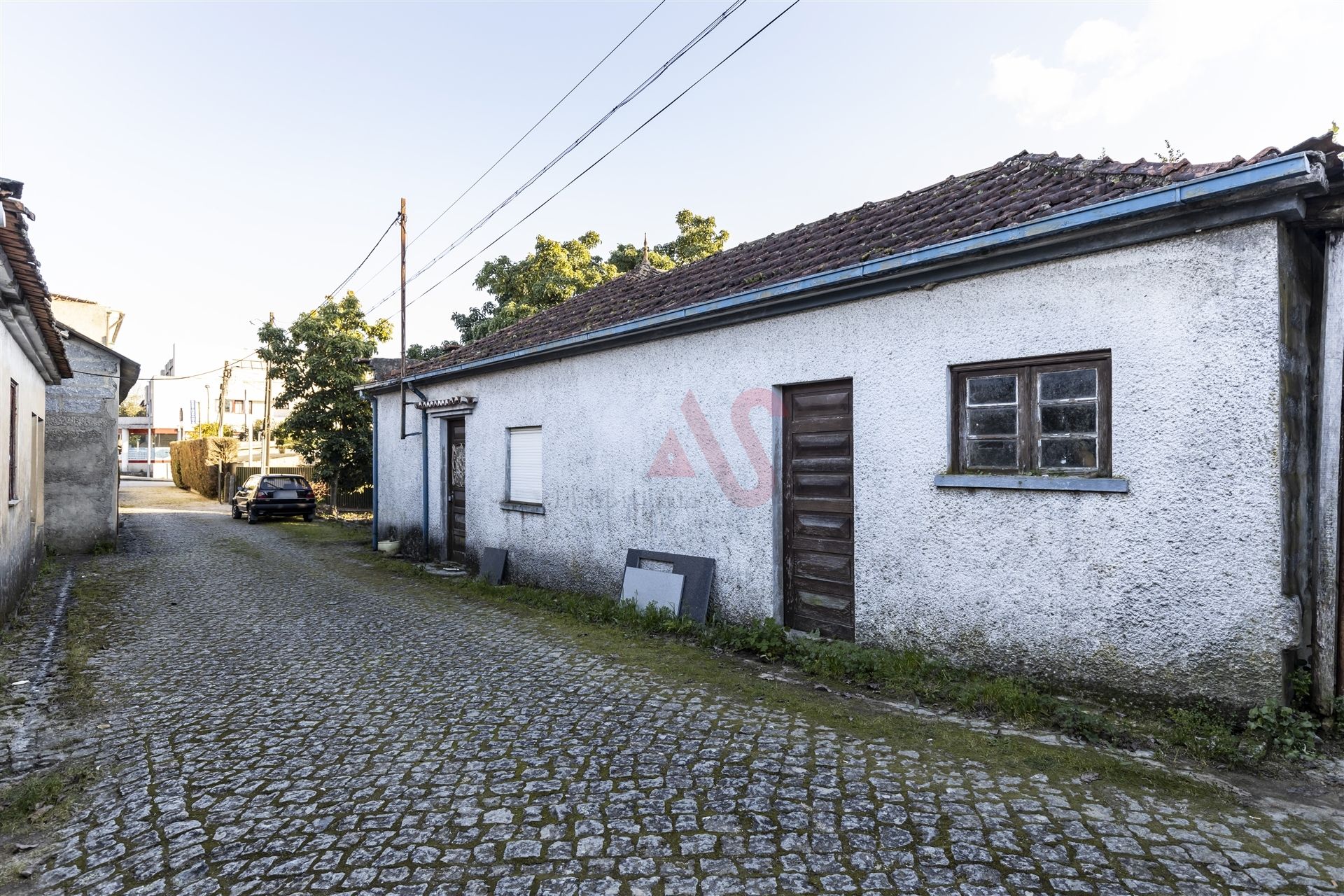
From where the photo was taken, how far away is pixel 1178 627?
14.9 ft

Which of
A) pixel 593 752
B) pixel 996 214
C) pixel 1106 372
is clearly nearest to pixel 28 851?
pixel 593 752

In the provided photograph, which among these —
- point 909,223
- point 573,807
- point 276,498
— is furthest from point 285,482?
point 573,807

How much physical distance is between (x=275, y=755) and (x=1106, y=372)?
565 cm

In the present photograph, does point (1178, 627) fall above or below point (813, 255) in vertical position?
below

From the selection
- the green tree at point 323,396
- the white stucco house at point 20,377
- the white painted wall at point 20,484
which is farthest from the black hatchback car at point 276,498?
the white stucco house at point 20,377

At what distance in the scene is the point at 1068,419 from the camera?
516cm

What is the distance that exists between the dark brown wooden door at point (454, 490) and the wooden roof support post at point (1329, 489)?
1101 cm

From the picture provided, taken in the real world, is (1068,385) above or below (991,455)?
above

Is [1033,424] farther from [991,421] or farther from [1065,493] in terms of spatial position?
[1065,493]

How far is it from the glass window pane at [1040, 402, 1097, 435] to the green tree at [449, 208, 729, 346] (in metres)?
15.7

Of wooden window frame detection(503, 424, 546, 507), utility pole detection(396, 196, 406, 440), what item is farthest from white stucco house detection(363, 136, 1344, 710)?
utility pole detection(396, 196, 406, 440)

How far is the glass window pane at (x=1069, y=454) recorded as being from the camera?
5.05 meters

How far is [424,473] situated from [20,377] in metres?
6.05

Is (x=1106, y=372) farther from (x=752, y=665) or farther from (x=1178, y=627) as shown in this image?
(x=752, y=665)
